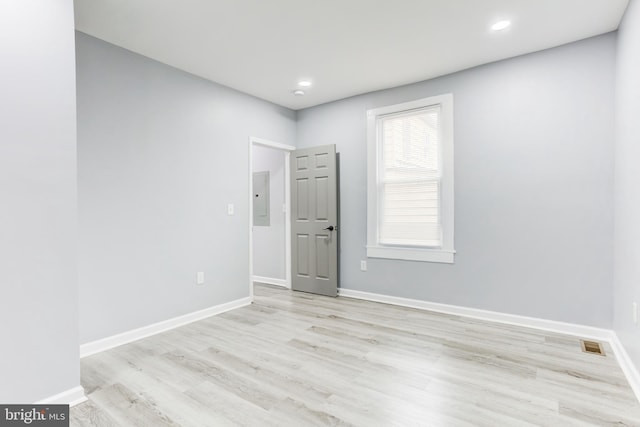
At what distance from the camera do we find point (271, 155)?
17.5 ft

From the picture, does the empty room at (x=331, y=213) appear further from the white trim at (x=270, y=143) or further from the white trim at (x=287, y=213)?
the white trim at (x=287, y=213)

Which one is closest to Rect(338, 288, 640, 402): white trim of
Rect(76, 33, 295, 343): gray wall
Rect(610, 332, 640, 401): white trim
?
Rect(610, 332, 640, 401): white trim

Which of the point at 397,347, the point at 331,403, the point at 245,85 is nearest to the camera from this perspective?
the point at 331,403

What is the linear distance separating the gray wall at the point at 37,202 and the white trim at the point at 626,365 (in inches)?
136

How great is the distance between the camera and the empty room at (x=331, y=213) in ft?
6.23

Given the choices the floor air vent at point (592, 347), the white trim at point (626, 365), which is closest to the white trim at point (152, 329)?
the floor air vent at point (592, 347)

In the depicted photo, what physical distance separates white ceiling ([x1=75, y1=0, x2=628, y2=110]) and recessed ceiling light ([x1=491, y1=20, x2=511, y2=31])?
0.16ft

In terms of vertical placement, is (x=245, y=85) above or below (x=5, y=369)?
above

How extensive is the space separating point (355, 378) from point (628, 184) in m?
2.38

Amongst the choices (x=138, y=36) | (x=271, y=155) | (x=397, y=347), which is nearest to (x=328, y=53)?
(x=138, y=36)

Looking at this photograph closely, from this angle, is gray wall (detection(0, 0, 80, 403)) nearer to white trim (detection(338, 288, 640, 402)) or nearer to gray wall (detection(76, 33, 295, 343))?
gray wall (detection(76, 33, 295, 343))

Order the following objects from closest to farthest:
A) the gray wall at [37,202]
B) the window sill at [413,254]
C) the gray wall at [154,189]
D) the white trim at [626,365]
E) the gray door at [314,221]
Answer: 1. the gray wall at [37,202]
2. the white trim at [626,365]
3. the gray wall at [154,189]
4. the window sill at [413,254]
5. the gray door at [314,221]

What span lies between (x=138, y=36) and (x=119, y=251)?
6.11 ft

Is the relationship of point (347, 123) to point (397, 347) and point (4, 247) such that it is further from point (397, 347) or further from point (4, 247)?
point (4, 247)
